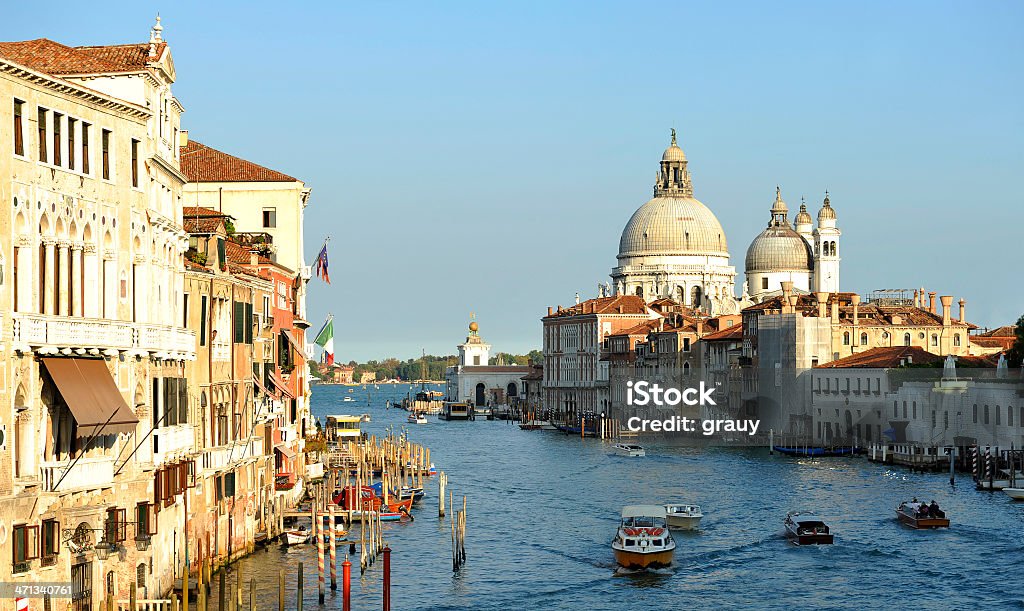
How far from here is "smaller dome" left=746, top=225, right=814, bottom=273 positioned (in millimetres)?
117250

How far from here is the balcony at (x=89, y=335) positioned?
18031 millimetres

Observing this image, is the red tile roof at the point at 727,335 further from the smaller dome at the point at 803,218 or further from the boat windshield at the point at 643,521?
the boat windshield at the point at 643,521

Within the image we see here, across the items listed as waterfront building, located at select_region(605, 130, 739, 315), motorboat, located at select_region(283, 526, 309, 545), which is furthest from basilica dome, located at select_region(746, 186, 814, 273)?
motorboat, located at select_region(283, 526, 309, 545)

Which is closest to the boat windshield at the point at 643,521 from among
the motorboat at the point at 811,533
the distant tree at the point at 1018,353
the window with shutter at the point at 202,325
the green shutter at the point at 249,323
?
the motorboat at the point at 811,533

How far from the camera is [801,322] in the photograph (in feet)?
247

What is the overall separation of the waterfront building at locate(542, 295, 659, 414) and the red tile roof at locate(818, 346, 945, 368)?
3250cm

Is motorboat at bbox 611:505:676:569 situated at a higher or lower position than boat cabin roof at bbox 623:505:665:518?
lower

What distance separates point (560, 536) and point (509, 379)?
108 m

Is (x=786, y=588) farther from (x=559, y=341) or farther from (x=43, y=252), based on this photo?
(x=559, y=341)

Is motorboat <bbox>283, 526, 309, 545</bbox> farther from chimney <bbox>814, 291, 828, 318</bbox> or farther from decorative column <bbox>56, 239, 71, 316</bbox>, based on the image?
chimney <bbox>814, 291, 828, 318</bbox>

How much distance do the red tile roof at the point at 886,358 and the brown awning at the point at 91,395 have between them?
50951 mm

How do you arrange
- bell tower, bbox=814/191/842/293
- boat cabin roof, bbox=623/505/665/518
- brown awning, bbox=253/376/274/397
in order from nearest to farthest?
brown awning, bbox=253/376/274/397
boat cabin roof, bbox=623/505/665/518
bell tower, bbox=814/191/842/293

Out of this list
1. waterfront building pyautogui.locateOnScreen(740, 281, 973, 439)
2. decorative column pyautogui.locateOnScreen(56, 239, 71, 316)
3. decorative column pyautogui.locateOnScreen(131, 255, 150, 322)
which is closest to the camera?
decorative column pyautogui.locateOnScreen(56, 239, 71, 316)

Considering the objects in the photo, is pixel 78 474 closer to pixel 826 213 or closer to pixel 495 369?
pixel 826 213
